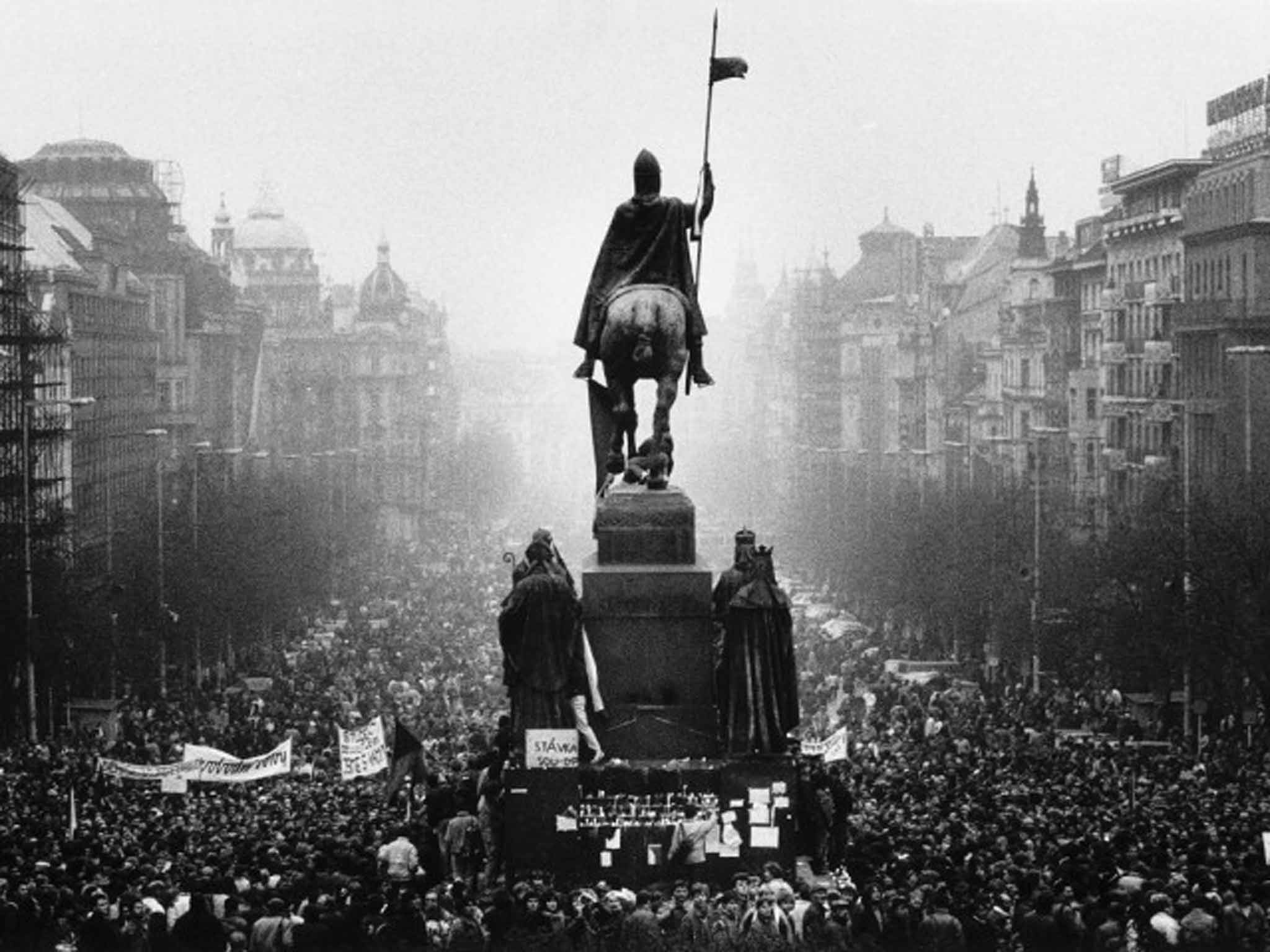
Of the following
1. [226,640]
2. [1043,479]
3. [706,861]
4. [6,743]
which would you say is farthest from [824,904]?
[1043,479]

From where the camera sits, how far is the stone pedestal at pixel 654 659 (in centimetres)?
3344

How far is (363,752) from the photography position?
176 feet

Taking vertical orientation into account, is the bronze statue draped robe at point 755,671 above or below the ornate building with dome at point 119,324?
below

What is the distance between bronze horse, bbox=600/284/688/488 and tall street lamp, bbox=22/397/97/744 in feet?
115

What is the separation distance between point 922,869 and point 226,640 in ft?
238

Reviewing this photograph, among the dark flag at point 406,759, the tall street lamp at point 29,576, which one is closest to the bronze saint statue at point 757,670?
the dark flag at point 406,759

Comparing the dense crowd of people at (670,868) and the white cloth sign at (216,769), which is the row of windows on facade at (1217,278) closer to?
the dense crowd of people at (670,868)

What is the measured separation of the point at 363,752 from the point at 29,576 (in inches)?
906

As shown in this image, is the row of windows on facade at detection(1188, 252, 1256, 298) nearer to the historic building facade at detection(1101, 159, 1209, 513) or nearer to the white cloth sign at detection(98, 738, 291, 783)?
the historic building facade at detection(1101, 159, 1209, 513)

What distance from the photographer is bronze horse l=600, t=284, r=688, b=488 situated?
115ft

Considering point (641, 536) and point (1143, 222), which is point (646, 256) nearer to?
point (641, 536)

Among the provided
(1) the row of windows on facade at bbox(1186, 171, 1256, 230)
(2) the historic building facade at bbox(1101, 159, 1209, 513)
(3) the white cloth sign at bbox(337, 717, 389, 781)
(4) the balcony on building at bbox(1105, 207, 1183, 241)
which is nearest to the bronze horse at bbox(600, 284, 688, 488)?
(3) the white cloth sign at bbox(337, 717, 389, 781)

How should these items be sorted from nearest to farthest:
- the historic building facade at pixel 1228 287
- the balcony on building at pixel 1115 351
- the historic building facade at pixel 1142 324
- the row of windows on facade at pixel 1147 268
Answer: the historic building facade at pixel 1228 287 → the historic building facade at pixel 1142 324 → the row of windows on facade at pixel 1147 268 → the balcony on building at pixel 1115 351

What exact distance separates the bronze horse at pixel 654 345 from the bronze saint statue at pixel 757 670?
1.95 meters
